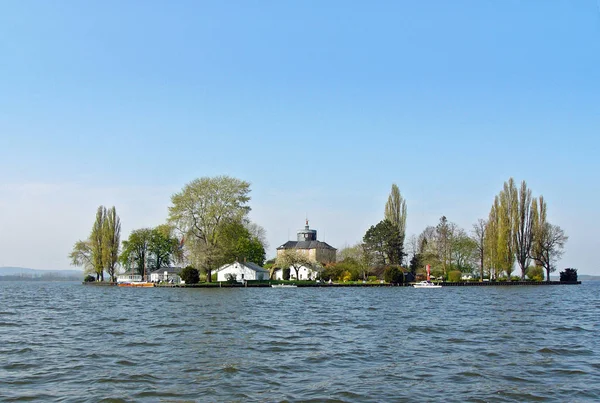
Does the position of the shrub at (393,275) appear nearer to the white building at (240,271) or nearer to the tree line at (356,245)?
the tree line at (356,245)

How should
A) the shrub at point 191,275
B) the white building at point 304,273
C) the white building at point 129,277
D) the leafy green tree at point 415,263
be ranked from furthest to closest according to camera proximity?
the white building at point 304,273, the white building at point 129,277, the leafy green tree at point 415,263, the shrub at point 191,275

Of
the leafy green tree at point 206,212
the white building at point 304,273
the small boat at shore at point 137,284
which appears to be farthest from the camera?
the white building at point 304,273

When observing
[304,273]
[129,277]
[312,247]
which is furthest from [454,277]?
[129,277]

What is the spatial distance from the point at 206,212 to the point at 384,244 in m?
35.3

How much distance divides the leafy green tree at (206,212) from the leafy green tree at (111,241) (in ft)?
96.2

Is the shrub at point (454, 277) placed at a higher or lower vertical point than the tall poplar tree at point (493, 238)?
lower

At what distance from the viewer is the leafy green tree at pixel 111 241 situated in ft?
300

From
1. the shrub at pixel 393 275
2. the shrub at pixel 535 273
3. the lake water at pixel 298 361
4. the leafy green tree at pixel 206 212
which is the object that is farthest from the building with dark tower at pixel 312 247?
the lake water at pixel 298 361

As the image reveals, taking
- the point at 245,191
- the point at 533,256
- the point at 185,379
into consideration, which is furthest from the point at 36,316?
the point at 533,256

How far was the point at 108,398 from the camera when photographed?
1072 cm

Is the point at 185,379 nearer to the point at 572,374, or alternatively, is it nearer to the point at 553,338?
the point at 572,374

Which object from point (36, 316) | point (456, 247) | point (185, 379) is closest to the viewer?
point (185, 379)

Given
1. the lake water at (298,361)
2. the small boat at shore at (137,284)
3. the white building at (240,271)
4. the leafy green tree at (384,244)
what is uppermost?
the leafy green tree at (384,244)

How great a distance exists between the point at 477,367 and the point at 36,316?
963 inches
